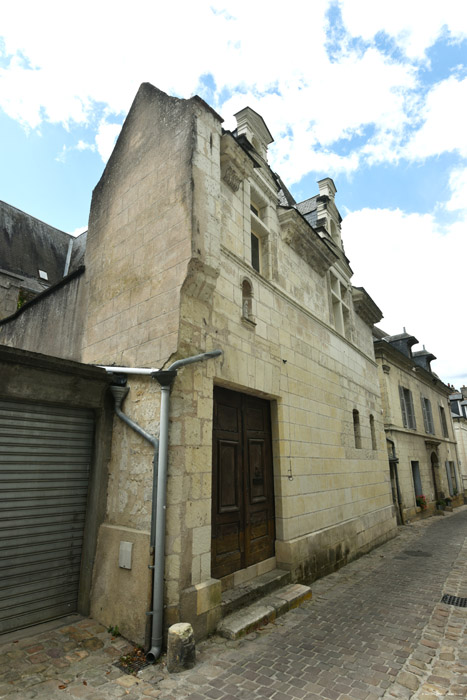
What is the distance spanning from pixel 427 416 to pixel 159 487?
16487mm

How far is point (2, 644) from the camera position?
122 inches

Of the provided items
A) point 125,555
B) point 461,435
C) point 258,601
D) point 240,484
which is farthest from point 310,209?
point 461,435

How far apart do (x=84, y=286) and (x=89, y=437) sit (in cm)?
248

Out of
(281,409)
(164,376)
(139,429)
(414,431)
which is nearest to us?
(164,376)

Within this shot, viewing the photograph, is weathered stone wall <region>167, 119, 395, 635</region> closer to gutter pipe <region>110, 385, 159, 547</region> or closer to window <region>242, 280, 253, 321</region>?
window <region>242, 280, 253, 321</region>

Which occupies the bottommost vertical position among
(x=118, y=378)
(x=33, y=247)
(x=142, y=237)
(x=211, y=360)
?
(x=118, y=378)

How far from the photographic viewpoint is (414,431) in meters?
14.3

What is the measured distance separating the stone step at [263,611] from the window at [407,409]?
10.6 m

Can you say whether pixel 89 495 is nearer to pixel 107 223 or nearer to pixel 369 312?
pixel 107 223

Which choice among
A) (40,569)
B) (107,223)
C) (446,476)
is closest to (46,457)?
(40,569)

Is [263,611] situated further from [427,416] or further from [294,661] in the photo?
[427,416]

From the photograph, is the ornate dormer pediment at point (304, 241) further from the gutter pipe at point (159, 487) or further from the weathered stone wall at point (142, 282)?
the gutter pipe at point (159, 487)

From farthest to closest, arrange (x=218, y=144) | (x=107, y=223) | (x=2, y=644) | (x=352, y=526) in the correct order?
1. (x=352, y=526)
2. (x=107, y=223)
3. (x=218, y=144)
4. (x=2, y=644)

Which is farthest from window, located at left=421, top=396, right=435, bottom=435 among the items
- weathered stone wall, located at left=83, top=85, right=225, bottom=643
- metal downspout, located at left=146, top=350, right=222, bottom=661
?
metal downspout, located at left=146, top=350, right=222, bottom=661
